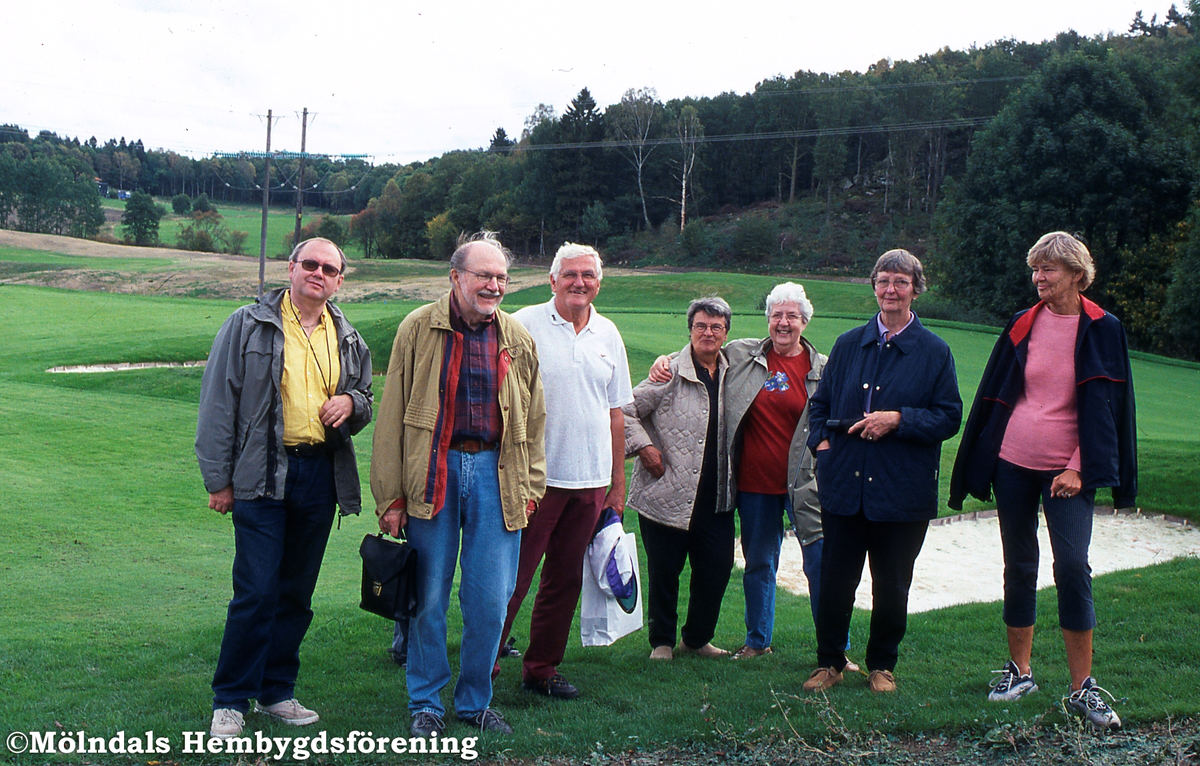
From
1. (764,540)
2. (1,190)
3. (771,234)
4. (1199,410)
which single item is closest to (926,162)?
(771,234)

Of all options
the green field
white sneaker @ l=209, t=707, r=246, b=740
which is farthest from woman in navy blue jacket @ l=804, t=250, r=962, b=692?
the green field

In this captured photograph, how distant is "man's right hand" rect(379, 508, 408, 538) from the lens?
3.71m

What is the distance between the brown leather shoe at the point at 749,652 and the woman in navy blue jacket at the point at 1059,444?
1.30m

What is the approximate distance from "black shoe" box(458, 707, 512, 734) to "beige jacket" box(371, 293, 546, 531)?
2.53 feet

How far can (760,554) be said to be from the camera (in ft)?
16.9

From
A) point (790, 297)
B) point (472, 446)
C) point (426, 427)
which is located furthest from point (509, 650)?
point (790, 297)

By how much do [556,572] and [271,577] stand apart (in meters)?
1.28

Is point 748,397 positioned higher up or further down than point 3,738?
higher up

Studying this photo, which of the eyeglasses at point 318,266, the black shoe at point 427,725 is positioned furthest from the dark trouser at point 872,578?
the eyeglasses at point 318,266

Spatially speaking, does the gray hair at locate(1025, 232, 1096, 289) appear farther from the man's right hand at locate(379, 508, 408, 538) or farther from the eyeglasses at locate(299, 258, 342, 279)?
the eyeglasses at locate(299, 258, 342, 279)

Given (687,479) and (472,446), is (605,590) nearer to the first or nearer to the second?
(687,479)

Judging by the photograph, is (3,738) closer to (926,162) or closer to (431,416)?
(431,416)

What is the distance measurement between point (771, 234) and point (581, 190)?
16.2 metres

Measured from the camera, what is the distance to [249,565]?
3.77 meters
